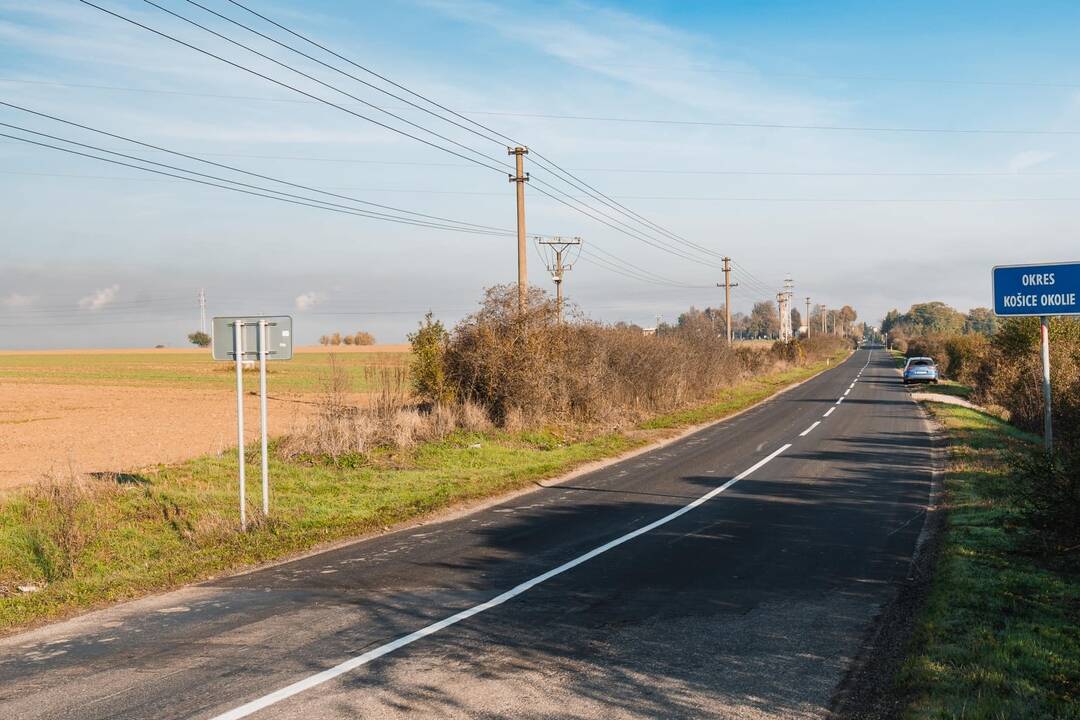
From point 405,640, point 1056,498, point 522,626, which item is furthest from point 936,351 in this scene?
point 405,640

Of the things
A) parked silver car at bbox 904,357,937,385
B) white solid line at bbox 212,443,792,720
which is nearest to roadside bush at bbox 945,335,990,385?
parked silver car at bbox 904,357,937,385

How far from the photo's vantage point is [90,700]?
5539 millimetres

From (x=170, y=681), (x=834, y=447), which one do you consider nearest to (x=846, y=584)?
(x=170, y=681)

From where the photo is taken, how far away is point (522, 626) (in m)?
6.97

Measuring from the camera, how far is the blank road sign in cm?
1147

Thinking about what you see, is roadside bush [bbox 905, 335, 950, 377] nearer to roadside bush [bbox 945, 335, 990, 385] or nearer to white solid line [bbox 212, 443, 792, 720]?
roadside bush [bbox 945, 335, 990, 385]

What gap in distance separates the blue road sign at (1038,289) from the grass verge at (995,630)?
271cm

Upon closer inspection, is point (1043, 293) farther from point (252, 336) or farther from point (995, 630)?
point (252, 336)

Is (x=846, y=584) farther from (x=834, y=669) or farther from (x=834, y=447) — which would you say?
(x=834, y=447)

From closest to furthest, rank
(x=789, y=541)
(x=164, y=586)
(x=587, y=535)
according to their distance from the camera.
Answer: (x=164, y=586), (x=789, y=541), (x=587, y=535)

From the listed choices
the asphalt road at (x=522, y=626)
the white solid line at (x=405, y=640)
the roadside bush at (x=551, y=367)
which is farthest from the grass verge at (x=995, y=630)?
the roadside bush at (x=551, y=367)

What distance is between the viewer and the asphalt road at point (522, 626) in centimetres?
541

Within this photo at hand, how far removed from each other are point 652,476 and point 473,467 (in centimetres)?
400

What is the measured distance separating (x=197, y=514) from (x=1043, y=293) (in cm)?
1225
